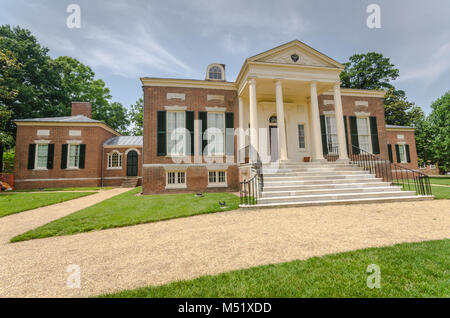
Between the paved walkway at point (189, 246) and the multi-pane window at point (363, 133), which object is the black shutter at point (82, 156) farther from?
the multi-pane window at point (363, 133)

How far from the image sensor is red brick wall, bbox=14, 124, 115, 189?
52.2 ft

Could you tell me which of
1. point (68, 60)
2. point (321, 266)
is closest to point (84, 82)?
point (68, 60)

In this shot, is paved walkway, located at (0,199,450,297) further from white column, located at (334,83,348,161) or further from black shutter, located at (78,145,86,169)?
black shutter, located at (78,145,86,169)

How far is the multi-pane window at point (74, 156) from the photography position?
54.4ft

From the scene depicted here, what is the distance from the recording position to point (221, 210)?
605 cm

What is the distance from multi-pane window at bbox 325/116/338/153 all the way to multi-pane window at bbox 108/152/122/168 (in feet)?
58.1

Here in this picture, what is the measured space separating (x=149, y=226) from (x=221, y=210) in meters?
2.17

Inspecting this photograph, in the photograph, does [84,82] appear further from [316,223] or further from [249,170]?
[316,223]

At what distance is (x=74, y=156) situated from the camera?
16688 mm

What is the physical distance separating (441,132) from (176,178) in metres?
29.0

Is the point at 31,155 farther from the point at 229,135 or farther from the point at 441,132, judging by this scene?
the point at 441,132

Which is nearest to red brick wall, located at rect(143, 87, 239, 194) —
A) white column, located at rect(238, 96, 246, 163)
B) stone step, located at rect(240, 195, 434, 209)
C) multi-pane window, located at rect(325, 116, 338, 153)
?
white column, located at rect(238, 96, 246, 163)

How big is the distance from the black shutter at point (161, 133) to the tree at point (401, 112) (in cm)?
2962

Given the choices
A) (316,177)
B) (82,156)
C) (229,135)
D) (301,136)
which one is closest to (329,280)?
(316,177)
